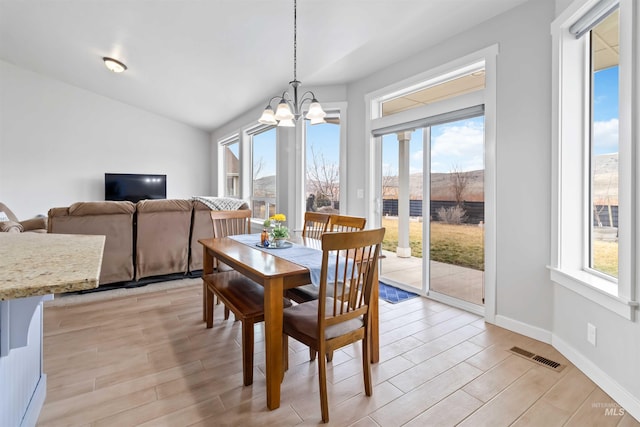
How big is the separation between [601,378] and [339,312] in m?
1.57

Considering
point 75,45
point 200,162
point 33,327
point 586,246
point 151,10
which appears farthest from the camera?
point 200,162

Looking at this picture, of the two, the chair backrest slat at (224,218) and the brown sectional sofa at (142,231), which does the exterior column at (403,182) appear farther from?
the brown sectional sofa at (142,231)

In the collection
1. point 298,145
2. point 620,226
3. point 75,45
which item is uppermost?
point 75,45

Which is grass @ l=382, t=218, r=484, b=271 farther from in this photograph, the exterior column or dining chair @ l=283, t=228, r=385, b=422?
dining chair @ l=283, t=228, r=385, b=422

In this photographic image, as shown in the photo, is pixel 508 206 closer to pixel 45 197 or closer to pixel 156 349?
pixel 156 349

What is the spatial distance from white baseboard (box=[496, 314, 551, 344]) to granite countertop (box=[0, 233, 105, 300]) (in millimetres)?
2810

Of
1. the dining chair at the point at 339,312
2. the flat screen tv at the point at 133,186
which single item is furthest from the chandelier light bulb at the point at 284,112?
the flat screen tv at the point at 133,186

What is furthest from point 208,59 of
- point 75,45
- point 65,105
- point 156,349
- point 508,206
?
point 65,105

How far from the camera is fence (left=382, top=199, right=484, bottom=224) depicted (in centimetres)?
293

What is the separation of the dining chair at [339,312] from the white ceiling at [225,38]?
2.07 metres

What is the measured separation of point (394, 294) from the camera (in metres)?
3.47

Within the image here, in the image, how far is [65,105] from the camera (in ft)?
20.4

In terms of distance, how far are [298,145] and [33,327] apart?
3522 mm

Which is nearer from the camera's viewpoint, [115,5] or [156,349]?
[156,349]
